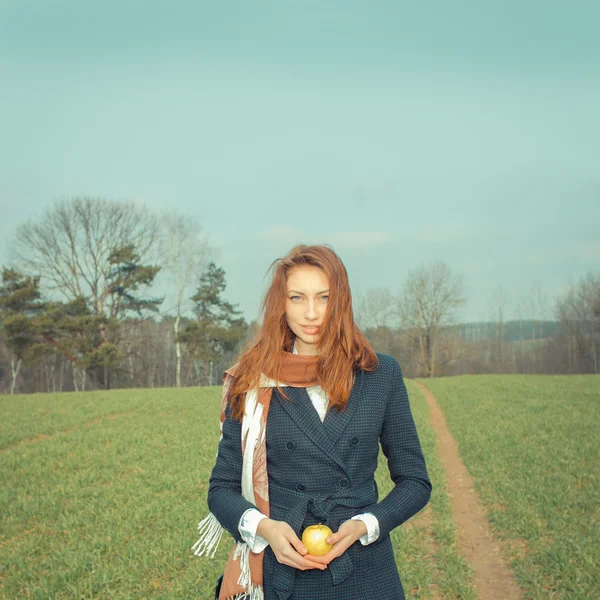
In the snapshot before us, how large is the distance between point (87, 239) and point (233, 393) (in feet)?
145

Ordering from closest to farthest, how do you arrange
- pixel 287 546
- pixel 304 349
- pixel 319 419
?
1. pixel 287 546
2. pixel 319 419
3. pixel 304 349

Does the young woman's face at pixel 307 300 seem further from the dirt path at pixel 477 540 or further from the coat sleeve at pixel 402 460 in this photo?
the dirt path at pixel 477 540

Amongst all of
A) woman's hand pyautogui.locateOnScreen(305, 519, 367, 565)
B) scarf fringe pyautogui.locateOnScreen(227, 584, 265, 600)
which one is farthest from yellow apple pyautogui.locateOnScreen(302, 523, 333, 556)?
scarf fringe pyautogui.locateOnScreen(227, 584, 265, 600)

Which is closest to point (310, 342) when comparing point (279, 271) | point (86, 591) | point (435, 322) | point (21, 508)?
point (279, 271)

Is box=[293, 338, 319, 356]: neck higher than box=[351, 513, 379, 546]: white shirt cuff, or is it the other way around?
box=[293, 338, 319, 356]: neck

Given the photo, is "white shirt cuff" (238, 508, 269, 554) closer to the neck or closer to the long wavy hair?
the long wavy hair

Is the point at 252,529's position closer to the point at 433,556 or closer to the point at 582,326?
the point at 433,556

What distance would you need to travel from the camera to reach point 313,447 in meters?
2.22

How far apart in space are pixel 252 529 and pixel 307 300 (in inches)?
35.2

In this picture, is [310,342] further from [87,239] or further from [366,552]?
[87,239]

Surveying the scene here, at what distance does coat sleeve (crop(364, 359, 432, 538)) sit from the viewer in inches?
87.0

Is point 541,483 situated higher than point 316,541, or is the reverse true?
point 316,541

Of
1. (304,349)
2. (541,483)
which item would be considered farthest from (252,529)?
(541,483)

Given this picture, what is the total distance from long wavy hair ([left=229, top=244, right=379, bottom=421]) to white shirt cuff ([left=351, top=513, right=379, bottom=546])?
40 centimetres
